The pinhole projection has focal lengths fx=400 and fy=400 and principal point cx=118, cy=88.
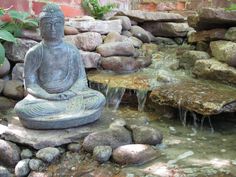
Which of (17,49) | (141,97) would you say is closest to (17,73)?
(17,49)

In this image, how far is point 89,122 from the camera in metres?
3.59

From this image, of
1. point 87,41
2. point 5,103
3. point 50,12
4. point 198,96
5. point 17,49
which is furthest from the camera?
point 87,41

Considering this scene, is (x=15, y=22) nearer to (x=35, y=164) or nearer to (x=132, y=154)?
(x=35, y=164)

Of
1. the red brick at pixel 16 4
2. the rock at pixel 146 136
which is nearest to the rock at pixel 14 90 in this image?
the red brick at pixel 16 4

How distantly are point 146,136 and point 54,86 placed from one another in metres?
1.02

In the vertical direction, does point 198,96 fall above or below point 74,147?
above

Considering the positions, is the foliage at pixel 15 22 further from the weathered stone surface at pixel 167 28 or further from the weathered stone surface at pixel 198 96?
the weathered stone surface at pixel 167 28

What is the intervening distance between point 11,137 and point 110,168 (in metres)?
0.92

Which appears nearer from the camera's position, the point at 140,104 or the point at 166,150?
the point at 166,150

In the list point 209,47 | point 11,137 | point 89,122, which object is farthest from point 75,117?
point 209,47

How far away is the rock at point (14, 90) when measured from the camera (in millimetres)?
4414

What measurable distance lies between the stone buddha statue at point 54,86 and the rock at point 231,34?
214 centimetres

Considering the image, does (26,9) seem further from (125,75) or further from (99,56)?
(125,75)

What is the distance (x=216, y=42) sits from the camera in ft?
16.7
